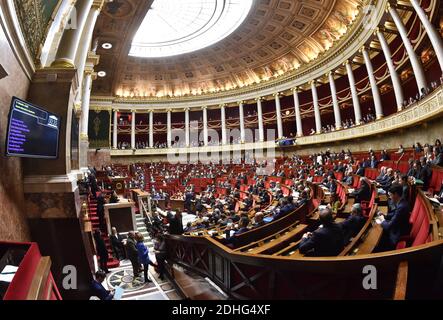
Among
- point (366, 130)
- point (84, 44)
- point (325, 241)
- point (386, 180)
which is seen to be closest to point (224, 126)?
point (366, 130)

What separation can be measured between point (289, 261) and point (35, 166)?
13.1ft

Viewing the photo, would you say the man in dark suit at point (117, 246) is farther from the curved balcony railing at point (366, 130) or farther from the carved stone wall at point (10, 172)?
the curved balcony railing at point (366, 130)

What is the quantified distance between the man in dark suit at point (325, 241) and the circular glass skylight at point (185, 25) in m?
19.9

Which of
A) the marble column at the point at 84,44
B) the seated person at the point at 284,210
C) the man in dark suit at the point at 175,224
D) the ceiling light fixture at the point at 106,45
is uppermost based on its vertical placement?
the ceiling light fixture at the point at 106,45

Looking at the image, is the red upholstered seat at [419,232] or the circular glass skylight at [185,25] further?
the circular glass skylight at [185,25]

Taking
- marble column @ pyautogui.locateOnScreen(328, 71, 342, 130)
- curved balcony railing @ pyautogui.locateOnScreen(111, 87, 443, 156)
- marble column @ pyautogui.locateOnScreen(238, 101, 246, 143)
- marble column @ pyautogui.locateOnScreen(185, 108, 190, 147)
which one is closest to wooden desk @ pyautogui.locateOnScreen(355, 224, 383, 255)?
curved balcony railing @ pyautogui.locateOnScreen(111, 87, 443, 156)

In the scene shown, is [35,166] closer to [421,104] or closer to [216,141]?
[421,104]

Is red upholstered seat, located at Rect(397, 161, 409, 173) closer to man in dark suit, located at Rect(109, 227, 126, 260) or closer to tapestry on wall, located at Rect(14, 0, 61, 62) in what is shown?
man in dark suit, located at Rect(109, 227, 126, 260)

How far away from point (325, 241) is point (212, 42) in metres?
24.3

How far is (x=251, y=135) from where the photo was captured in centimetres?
2802

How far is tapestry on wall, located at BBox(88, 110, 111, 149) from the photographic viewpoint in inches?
942

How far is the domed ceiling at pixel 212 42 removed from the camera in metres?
17.0

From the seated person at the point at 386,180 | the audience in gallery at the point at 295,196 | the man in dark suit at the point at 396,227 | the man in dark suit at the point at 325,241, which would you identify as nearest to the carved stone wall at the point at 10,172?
the audience in gallery at the point at 295,196

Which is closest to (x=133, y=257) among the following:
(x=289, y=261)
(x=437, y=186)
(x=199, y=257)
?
(x=199, y=257)
